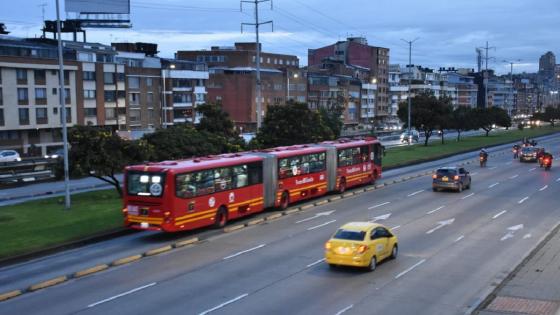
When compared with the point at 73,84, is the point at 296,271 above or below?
below

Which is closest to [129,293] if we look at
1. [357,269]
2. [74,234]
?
[357,269]

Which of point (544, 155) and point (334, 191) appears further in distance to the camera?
point (544, 155)

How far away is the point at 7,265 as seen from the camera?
21.9 meters

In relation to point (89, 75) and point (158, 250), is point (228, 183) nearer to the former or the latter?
point (158, 250)

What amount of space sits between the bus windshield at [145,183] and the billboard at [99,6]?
65.0m

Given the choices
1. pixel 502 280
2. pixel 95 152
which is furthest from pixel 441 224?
pixel 95 152

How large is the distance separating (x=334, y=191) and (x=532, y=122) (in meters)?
144

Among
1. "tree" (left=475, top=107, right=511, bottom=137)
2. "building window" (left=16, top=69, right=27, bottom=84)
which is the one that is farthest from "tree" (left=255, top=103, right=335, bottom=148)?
"tree" (left=475, top=107, right=511, bottom=137)

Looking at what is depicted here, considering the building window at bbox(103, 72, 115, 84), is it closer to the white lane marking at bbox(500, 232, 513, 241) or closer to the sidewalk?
the white lane marking at bbox(500, 232, 513, 241)

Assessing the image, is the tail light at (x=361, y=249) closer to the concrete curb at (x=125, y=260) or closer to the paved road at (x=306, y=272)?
the paved road at (x=306, y=272)

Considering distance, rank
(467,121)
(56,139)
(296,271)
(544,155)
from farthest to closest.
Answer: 1. (467,121)
2. (56,139)
3. (544,155)
4. (296,271)

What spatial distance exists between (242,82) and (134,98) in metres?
30.3

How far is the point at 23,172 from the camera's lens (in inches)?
2085

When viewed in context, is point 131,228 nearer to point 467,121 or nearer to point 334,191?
point 334,191
